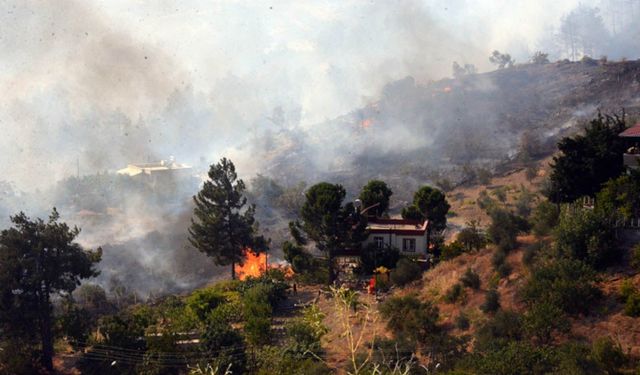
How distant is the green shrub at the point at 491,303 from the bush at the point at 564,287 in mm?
1187

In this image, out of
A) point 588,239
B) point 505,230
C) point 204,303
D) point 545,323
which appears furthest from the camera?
point 204,303

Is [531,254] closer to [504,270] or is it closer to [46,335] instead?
[504,270]

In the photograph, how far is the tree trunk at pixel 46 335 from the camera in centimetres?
2623

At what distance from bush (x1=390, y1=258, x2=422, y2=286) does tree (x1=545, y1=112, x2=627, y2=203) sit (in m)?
7.94

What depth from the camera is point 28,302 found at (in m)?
26.7

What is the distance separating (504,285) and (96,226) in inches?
1622

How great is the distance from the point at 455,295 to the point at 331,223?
29.9 feet

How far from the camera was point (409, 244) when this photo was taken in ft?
114

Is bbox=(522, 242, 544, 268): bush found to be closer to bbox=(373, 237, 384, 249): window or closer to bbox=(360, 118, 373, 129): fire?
bbox=(373, 237, 384, 249): window

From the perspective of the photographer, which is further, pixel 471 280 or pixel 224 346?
pixel 471 280

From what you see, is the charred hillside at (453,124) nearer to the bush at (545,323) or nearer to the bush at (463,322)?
the bush at (463,322)

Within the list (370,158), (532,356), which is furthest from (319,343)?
(370,158)

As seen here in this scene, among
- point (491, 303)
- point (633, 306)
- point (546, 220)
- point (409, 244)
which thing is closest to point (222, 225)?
point (409, 244)

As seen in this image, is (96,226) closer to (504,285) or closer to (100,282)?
(100,282)
